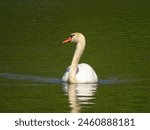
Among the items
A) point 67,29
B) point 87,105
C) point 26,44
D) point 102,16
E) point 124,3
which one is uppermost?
point 124,3

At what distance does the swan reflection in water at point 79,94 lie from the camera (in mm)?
17703

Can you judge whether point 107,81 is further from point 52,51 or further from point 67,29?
point 67,29

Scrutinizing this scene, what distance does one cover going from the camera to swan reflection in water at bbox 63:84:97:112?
1770cm

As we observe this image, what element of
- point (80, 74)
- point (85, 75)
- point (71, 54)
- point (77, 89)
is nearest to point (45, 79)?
point (80, 74)

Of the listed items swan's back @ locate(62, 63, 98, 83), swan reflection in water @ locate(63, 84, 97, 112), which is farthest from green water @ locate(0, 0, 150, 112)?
swan's back @ locate(62, 63, 98, 83)

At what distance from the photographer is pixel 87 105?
17719 mm

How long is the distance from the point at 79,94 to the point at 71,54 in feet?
20.4

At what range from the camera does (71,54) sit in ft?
82.6

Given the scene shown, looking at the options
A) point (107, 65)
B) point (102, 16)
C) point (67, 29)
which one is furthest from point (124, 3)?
point (107, 65)

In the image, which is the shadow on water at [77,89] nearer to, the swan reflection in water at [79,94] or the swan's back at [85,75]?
the swan reflection in water at [79,94]

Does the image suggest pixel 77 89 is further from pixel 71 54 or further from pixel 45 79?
pixel 71 54

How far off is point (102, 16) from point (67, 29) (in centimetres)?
430

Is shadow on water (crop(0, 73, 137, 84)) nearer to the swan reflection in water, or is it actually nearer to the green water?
the green water

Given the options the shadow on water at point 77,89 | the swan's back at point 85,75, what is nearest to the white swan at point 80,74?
the swan's back at point 85,75
